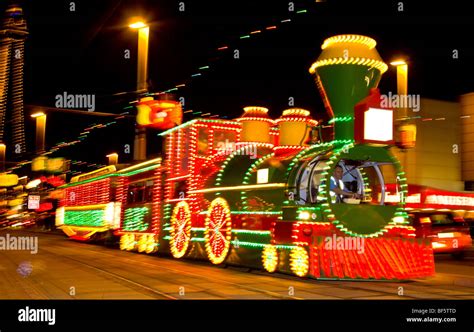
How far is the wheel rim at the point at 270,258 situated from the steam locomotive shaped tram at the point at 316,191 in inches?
0.8

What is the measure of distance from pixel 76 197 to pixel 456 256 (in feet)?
59.1

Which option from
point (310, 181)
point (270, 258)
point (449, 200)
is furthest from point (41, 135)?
point (310, 181)

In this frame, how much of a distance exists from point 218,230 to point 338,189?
132 inches

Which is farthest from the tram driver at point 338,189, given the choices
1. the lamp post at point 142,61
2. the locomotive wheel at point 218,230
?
the lamp post at point 142,61

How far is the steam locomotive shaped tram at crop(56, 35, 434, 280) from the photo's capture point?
10.5 m

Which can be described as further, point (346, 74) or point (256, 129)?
point (256, 129)

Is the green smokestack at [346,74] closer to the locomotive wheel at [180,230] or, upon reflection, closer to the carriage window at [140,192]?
the locomotive wheel at [180,230]

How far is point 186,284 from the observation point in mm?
9961

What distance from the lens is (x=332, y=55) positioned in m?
10.9

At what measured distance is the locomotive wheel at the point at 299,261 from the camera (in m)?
10.4

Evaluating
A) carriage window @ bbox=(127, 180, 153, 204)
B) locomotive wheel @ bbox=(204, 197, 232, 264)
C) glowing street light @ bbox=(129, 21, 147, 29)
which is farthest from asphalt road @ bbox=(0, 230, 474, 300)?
glowing street light @ bbox=(129, 21, 147, 29)

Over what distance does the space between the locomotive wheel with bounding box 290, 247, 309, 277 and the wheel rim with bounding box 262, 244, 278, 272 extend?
0.63 meters

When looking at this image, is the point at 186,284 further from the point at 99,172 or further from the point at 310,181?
the point at 99,172

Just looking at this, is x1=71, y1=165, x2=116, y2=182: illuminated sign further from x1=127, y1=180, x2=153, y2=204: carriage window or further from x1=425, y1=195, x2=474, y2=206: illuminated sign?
x1=425, y1=195, x2=474, y2=206: illuminated sign
